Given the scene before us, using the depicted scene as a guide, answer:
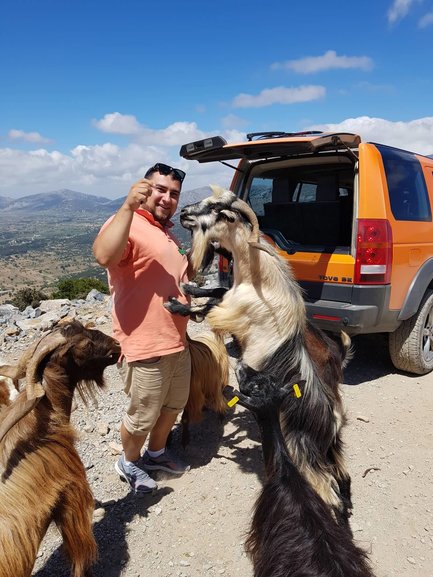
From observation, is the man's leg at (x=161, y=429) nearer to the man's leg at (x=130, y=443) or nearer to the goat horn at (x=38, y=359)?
the man's leg at (x=130, y=443)

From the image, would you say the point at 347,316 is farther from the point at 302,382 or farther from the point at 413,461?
the point at 302,382

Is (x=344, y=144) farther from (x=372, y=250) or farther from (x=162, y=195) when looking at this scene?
(x=162, y=195)

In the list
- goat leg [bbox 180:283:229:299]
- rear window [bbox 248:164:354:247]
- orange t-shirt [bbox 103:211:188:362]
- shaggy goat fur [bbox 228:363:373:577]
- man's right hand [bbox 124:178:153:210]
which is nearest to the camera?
shaggy goat fur [bbox 228:363:373:577]

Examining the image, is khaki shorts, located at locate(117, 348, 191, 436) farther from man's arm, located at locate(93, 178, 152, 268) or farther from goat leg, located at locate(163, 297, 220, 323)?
man's arm, located at locate(93, 178, 152, 268)

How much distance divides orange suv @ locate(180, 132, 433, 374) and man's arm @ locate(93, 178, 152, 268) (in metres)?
1.64

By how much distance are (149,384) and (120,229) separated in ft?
3.80

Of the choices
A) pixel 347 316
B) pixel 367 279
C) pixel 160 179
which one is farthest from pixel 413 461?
pixel 160 179

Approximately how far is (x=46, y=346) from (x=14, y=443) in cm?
54

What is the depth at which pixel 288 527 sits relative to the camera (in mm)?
1780

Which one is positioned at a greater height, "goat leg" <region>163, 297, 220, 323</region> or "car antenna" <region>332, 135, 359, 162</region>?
"car antenna" <region>332, 135, 359, 162</region>

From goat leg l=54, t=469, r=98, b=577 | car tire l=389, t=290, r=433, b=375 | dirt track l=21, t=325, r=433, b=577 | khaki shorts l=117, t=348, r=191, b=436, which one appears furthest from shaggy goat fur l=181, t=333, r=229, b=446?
car tire l=389, t=290, r=433, b=375

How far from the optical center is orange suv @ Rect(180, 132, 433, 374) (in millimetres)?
4016

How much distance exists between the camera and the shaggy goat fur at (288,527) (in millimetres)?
1576

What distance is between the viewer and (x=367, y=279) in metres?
4.06
